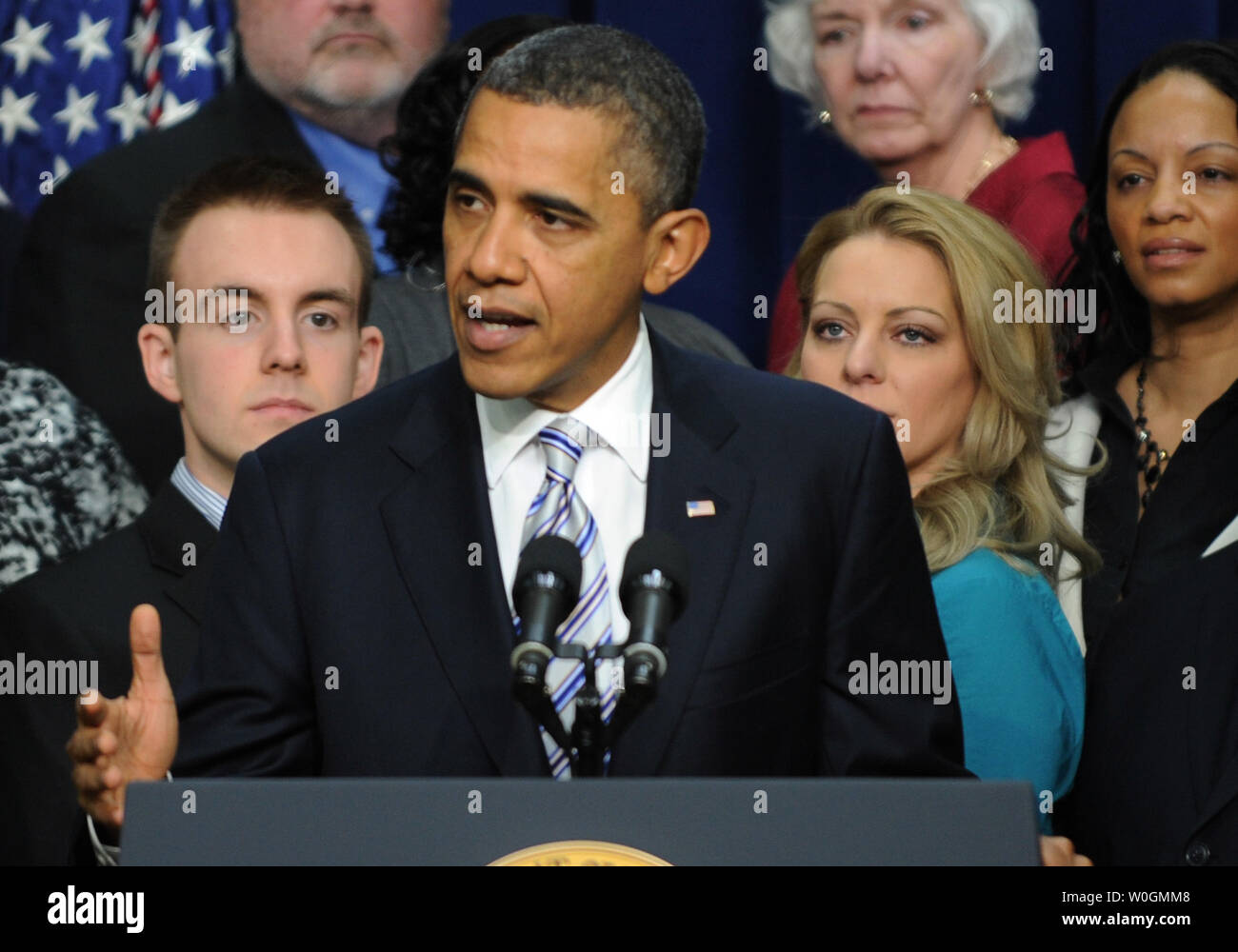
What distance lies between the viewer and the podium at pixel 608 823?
158 centimetres

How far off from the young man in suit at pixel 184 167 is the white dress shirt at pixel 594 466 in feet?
5.06

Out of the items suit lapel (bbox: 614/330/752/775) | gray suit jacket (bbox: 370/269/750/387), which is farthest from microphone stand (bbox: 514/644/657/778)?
gray suit jacket (bbox: 370/269/750/387)

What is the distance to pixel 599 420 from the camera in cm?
230

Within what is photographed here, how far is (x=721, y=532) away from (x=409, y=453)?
40cm

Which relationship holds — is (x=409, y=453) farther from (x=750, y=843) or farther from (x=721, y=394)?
(x=750, y=843)

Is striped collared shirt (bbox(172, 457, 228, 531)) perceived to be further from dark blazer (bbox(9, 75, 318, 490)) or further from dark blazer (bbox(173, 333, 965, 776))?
dark blazer (bbox(173, 333, 965, 776))

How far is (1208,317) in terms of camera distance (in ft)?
10.6

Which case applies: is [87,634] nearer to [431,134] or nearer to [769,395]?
[431,134]

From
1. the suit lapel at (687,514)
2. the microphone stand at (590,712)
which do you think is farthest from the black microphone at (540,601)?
the suit lapel at (687,514)

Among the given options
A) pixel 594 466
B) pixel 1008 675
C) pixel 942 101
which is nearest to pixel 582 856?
pixel 594 466

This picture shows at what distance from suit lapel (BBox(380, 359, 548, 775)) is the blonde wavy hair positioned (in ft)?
2.79

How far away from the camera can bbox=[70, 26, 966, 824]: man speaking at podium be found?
2100 mm

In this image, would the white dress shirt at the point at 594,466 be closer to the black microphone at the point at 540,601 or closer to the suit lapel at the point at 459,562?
the suit lapel at the point at 459,562
